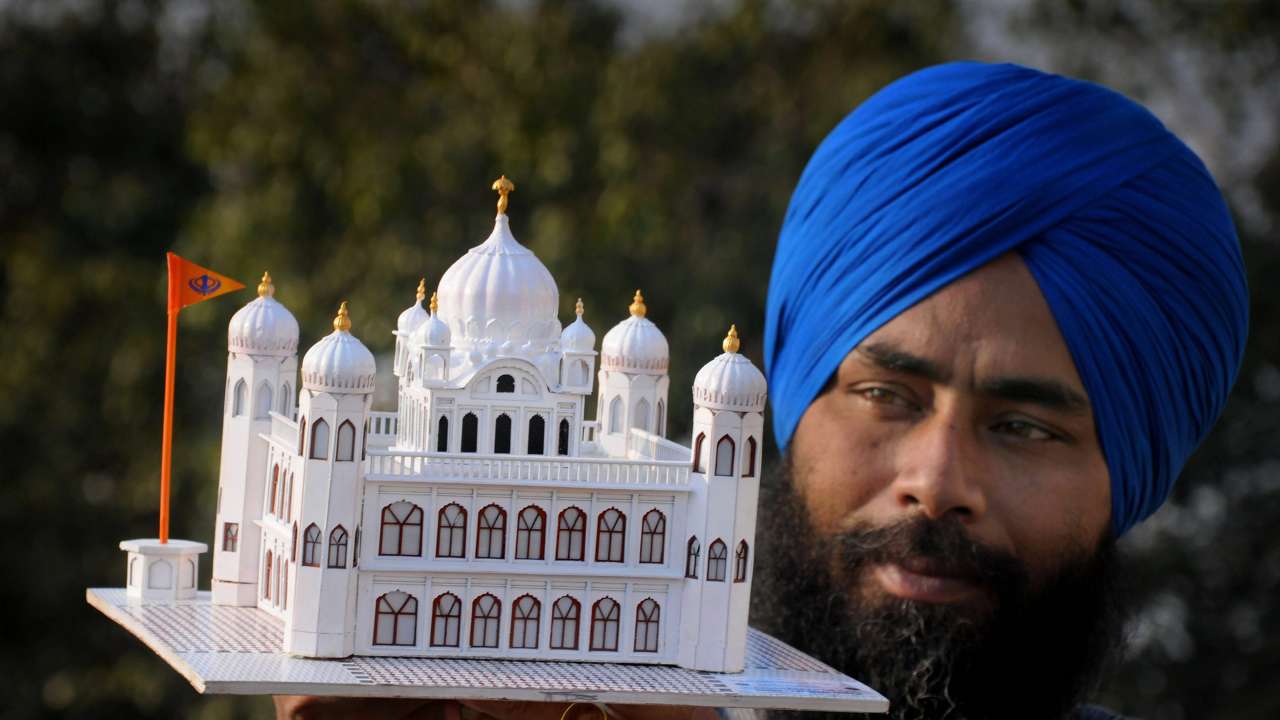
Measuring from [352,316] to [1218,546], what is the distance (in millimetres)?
15521

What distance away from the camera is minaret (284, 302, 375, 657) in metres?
12.2

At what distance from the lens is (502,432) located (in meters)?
13.4

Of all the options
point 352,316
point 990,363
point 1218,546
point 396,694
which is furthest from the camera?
point 1218,546

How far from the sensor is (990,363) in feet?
43.0

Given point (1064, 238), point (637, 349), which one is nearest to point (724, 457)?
point (637, 349)

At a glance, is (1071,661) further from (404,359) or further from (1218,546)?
(1218,546)

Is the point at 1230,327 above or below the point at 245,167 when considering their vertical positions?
below

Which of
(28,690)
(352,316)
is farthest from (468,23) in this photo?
(28,690)

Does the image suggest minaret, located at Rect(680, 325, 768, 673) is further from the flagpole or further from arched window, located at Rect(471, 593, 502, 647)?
the flagpole

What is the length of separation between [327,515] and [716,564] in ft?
8.49

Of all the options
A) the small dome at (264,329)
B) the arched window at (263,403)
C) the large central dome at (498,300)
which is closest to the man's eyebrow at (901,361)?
the large central dome at (498,300)

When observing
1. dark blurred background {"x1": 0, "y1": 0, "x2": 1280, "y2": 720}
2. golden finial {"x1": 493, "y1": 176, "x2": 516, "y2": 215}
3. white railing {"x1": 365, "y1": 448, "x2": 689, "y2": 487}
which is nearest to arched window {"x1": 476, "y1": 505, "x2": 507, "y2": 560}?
white railing {"x1": 365, "y1": 448, "x2": 689, "y2": 487}

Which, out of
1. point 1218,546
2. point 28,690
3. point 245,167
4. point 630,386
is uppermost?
point 245,167

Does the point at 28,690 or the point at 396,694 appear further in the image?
the point at 28,690
